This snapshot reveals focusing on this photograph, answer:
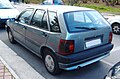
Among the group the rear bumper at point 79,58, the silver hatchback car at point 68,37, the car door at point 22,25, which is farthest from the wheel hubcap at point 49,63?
the car door at point 22,25

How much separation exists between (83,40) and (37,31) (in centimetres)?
124

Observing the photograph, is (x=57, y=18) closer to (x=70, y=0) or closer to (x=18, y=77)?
(x=18, y=77)

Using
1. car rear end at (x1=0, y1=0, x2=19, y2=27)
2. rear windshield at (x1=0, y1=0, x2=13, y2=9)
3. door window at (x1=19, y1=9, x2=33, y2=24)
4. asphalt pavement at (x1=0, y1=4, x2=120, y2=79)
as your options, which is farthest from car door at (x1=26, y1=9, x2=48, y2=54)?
rear windshield at (x1=0, y1=0, x2=13, y2=9)

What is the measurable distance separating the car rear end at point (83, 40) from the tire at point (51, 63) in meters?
0.21

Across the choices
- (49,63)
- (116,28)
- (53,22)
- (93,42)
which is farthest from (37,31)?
(116,28)

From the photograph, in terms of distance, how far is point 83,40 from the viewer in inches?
135

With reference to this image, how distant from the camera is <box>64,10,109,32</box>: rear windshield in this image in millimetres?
3512

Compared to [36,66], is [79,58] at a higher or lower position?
higher

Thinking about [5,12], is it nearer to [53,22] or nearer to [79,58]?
[53,22]

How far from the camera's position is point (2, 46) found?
5.86 metres

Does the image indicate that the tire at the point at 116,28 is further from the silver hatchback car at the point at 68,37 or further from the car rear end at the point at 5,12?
the car rear end at the point at 5,12

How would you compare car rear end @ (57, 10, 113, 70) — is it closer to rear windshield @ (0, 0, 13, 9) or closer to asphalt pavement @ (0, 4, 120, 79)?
asphalt pavement @ (0, 4, 120, 79)

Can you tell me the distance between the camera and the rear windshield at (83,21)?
3512 mm

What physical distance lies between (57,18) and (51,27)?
243mm
